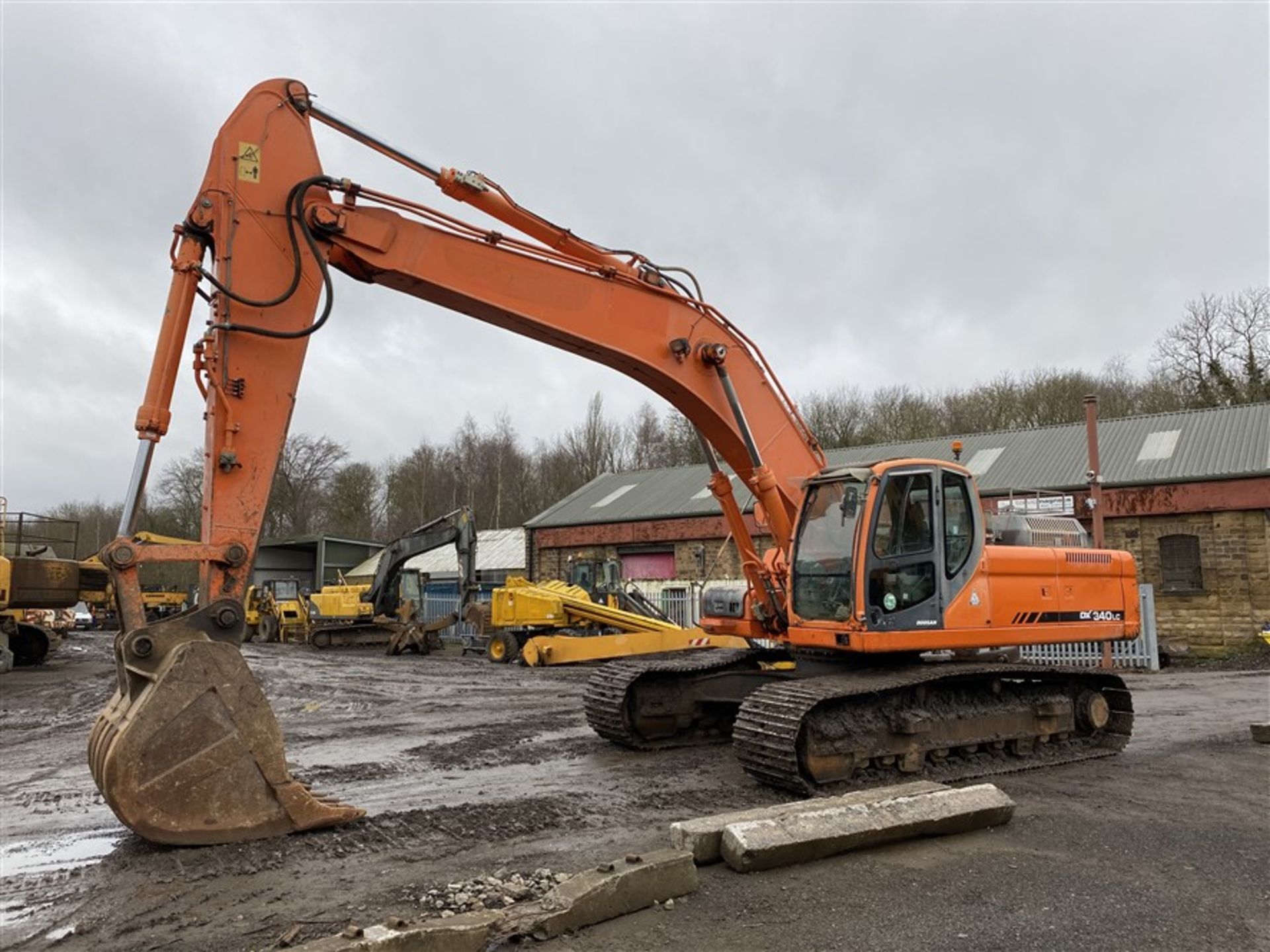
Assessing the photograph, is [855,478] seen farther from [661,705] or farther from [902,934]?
[902,934]

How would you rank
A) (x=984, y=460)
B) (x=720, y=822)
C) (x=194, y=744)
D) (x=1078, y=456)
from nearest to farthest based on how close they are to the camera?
1. (x=194, y=744)
2. (x=720, y=822)
3. (x=1078, y=456)
4. (x=984, y=460)

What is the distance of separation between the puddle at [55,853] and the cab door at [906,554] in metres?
5.52

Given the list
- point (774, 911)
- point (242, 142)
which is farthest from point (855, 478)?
point (242, 142)

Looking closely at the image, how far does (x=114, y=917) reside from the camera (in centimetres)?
432

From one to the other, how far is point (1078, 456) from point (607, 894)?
920 inches

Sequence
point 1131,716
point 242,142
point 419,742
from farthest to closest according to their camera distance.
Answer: point 419,742 < point 1131,716 < point 242,142

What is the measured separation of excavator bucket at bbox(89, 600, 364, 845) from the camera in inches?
194

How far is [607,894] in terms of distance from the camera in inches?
170

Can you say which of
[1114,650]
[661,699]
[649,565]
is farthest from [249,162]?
[649,565]

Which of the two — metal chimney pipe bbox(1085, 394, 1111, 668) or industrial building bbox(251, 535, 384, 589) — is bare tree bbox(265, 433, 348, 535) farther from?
metal chimney pipe bbox(1085, 394, 1111, 668)

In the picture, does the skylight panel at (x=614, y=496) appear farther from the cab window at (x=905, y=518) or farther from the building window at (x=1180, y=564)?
the cab window at (x=905, y=518)

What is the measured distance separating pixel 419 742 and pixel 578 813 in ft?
12.8

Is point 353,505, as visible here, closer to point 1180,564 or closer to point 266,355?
point 1180,564

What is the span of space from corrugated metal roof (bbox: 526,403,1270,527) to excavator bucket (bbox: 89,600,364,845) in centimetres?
1422
